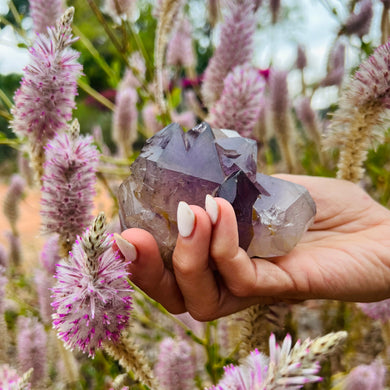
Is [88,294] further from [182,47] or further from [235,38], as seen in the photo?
[182,47]

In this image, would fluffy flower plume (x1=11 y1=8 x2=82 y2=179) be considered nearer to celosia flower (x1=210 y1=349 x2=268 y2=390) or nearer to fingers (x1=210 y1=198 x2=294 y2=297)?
fingers (x1=210 y1=198 x2=294 y2=297)

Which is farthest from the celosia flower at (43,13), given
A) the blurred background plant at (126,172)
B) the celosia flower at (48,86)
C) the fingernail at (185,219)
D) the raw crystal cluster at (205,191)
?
the fingernail at (185,219)

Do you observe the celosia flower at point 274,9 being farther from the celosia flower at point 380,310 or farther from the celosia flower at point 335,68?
the celosia flower at point 380,310

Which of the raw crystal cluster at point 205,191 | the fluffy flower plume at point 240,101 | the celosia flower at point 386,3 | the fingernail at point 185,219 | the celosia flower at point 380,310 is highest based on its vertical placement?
the celosia flower at point 386,3

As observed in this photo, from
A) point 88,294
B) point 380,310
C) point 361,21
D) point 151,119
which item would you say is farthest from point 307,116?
point 88,294

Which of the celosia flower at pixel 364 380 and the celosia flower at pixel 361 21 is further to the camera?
the celosia flower at pixel 361 21

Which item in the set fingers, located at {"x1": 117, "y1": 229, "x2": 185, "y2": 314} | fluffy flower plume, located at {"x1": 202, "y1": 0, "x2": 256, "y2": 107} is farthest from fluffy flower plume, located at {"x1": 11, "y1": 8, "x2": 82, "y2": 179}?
fluffy flower plume, located at {"x1": 202, "y1": 0, "x2": 256, "y2": 107}

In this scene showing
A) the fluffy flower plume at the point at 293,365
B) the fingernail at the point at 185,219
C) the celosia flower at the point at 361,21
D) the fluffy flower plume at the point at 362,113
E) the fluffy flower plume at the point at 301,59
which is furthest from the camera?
the fluffy flower plume at the point at 301,59
